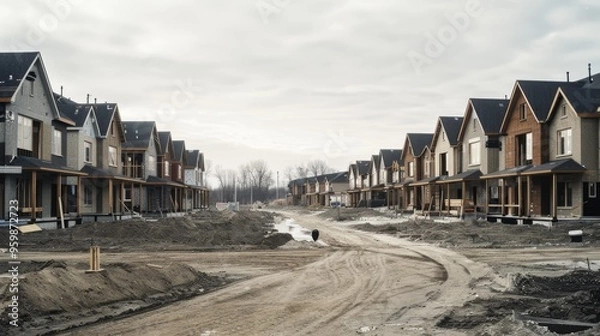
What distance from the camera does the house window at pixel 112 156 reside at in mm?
41062

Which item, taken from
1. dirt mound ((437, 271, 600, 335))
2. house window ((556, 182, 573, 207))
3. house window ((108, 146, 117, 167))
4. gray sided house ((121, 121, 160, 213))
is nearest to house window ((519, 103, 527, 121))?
house window ((556, 182, 573, 207))

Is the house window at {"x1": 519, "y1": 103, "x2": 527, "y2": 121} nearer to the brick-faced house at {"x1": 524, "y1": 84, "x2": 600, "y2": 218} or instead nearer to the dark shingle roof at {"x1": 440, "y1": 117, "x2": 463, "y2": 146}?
the brick-faced house at {"x1": 524, "y1": 84, "x2": 600, "y2": 218}

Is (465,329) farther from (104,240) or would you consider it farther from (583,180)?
(583,180)

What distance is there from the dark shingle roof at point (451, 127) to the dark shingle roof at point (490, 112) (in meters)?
4.81

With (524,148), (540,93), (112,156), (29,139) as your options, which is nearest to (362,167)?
(112,156)

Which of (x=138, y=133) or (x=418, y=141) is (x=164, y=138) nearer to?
(x=138, y=133)

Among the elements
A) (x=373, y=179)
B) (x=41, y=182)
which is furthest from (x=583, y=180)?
(x=373, y=179)

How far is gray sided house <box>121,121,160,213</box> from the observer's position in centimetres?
4717

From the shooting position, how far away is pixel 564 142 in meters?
30.9

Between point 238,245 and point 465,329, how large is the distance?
54.3 ft

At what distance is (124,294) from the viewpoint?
438 inches

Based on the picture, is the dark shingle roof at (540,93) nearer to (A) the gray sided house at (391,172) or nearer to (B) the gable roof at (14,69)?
(B) the gable roof at (14,69)

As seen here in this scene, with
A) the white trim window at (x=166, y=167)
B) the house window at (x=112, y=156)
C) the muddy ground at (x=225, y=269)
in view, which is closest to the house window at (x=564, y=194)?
the muddy ground at (x=225, y=269)

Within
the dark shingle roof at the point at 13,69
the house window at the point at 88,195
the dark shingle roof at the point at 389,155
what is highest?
the dark shingle roof at the point at 13,69
